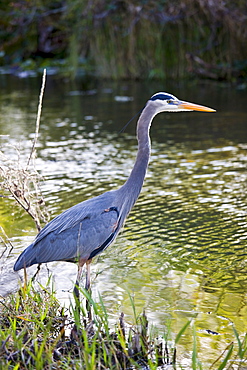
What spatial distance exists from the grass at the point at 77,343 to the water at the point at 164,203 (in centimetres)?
26

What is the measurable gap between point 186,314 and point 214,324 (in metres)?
0.23

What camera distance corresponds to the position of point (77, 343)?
3457 millimetres

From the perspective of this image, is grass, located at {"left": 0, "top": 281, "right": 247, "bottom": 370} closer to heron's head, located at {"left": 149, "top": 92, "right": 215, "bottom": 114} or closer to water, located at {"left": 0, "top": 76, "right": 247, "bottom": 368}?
water, located at {"left": 0, "top": 76, "right": 247, "bottom": 368}

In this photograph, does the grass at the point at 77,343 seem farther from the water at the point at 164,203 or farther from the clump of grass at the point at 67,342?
the water at the point at 164,203

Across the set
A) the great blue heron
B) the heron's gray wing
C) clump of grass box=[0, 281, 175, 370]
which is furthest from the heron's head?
clump of grass box=[0, 281, 175, 370]

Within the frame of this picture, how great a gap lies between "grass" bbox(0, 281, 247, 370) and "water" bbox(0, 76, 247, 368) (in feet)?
0.85

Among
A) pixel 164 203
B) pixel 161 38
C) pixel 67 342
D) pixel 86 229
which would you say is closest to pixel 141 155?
pixel 86 229

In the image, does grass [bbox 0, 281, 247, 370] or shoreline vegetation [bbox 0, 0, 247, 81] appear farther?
shoreline vegetation [bbox 0, 0, 247, 81]

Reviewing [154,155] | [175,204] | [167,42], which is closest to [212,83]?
[167,42]

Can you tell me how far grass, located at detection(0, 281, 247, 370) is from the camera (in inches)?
125

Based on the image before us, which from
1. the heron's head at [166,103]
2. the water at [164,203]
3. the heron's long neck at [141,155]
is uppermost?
the heron's head at [166,103]

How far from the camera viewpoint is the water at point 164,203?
14.7ft

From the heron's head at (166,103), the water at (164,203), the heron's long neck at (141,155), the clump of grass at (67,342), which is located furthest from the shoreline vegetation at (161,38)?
the clump of grass at (67,342)

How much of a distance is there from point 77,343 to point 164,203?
3.42 meters
